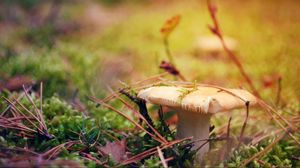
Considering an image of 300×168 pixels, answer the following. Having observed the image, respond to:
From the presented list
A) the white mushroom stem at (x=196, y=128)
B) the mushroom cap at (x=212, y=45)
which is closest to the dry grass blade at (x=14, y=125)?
the white mushroom stem at (x=196, y=128)

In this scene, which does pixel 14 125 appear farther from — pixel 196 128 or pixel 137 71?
pixel 137 71

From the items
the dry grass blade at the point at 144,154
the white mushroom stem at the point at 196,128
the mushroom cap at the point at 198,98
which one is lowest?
the dry grass blade at the point at 144,154

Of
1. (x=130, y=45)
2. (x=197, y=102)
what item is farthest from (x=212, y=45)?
(x=197, y=102)

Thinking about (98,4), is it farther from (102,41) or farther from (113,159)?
(113,159)

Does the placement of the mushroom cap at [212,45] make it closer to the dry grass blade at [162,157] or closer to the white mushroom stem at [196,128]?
the white mushroom stem at [196,128]

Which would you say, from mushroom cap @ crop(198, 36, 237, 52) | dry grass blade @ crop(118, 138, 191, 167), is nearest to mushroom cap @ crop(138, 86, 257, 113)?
dry grass blade @ crop(118, 138, 191, 167)

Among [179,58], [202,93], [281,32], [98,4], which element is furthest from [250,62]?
[98,4]
